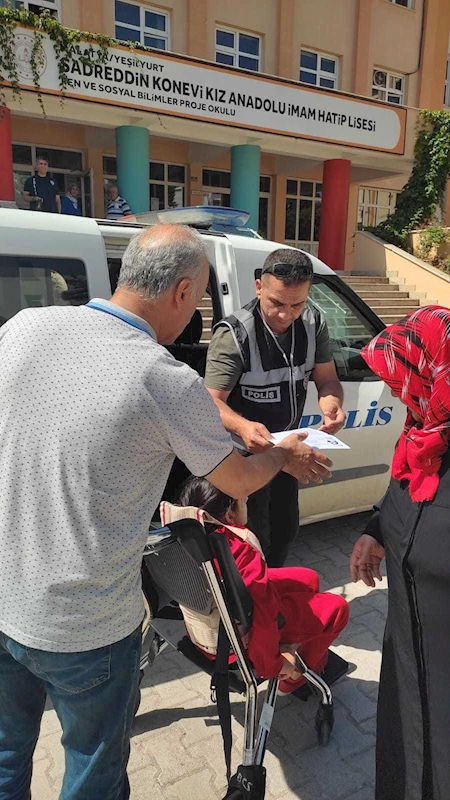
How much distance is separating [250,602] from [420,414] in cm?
75

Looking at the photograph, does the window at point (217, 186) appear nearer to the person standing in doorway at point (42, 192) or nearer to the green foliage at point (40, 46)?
the green foliage at point (40, 46)

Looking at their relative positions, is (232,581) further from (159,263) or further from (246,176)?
(246,176)

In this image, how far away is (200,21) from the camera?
12.7m

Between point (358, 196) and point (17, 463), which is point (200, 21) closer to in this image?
point (358, 196)

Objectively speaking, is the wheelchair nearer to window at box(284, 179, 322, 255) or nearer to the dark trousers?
the dark trousers

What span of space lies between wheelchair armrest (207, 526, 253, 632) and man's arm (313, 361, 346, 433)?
1037 millimetres

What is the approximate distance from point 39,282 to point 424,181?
1442 cm


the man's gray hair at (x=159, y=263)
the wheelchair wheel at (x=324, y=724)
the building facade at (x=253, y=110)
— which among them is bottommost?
the wheelchair wheel at (x=324, y=724)

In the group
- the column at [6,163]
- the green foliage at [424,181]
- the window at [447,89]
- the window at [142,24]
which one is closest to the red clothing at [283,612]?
the column at [6,163]

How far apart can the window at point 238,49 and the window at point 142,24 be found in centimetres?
138

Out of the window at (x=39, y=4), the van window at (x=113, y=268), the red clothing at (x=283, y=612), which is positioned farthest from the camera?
the window at (x=39, y=4)

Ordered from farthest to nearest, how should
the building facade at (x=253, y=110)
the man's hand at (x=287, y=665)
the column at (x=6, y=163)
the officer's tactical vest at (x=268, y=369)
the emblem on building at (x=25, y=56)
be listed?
the building facade at (x=253, y=110) → the column at (x=6, y=163) → the emblem on building at (x=25, y=56) → the officer's tactical vest at (x=268, y=369) → the man's hand at (x=287, y=665)

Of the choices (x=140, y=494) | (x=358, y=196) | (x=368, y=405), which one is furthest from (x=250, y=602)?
(x=358, y=196)

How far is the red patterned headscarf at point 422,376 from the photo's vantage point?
134 cm
